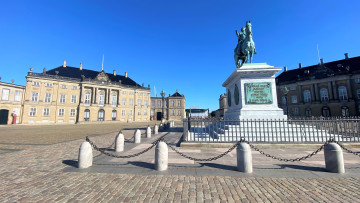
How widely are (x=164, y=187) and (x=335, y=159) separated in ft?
16.2

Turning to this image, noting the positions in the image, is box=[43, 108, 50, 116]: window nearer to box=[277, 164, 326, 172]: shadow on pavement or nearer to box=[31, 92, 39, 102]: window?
box=[31, 92, 39, 102]: window

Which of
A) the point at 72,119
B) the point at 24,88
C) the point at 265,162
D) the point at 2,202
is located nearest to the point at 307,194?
the point at 265,162

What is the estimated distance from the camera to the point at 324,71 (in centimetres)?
3609

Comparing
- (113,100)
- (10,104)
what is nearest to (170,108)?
(113,100)

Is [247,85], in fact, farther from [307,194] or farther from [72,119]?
[72,119]

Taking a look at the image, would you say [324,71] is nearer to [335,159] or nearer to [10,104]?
[335,159]

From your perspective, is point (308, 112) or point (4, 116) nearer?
point (4, 116)

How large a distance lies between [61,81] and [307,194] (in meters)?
47.1

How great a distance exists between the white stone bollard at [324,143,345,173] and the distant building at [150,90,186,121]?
55902 mm

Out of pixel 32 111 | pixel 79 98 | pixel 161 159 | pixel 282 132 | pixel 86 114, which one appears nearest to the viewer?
pixel 161 159

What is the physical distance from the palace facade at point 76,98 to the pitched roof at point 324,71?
1849 inches

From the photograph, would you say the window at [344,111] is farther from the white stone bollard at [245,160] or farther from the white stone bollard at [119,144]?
the white stone bollard at [119,144]

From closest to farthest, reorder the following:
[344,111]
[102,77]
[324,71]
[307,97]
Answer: [344,111]
[324,71]
[307,97]
[102,77]

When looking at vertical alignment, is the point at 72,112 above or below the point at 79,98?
below
